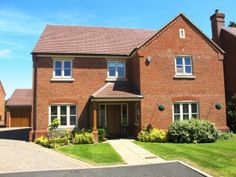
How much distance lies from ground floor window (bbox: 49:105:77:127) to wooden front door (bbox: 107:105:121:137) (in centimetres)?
286

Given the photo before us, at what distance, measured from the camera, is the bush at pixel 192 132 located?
17547 millimetres

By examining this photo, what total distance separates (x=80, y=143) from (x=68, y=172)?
26.4 feet

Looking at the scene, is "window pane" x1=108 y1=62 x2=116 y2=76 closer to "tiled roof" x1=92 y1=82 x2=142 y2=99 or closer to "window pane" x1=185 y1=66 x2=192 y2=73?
"tiled roof" x1=92 y1=82 x2=142 y2=99

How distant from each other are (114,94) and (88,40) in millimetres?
6261

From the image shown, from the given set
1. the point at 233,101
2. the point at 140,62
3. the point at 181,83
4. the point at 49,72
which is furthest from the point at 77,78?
the point at 233,101

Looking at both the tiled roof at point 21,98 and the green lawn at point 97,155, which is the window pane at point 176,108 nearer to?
the green lawn at point 97,155

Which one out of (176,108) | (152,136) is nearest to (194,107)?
(176,108)

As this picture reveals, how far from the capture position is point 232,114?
23000mm

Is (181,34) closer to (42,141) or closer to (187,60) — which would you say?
(187,60)

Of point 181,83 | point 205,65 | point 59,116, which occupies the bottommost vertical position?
point 59,116

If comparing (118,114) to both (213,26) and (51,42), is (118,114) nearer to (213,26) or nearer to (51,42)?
(51,42)

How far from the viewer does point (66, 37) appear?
23.3m

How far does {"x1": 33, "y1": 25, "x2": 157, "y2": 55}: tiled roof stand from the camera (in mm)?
21328

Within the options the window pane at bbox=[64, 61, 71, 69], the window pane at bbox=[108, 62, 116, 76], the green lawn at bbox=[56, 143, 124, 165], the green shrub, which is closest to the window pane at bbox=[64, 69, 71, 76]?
the window pane at bbox=[64, 61, 71, 69]
